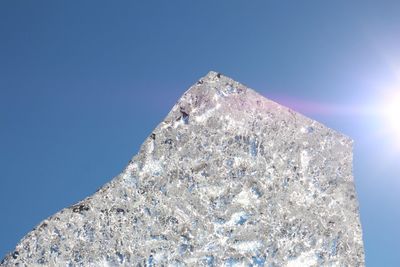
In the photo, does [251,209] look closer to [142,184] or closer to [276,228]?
[276,228]

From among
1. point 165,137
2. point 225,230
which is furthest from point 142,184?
point 225,230

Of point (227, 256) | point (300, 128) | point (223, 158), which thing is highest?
point (300, 128)

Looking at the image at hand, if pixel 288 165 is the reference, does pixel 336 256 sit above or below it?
below

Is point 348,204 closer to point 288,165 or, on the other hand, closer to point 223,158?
point 288,165

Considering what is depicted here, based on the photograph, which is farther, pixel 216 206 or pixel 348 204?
pixel 348 204

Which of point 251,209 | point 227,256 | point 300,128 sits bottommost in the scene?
point 227,256

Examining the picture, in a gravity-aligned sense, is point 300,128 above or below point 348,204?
above

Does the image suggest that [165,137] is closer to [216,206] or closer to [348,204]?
[216,206]

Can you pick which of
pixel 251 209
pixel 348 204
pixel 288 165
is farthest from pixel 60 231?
pixel 348 204

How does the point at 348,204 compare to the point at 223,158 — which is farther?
the point at 348,204
